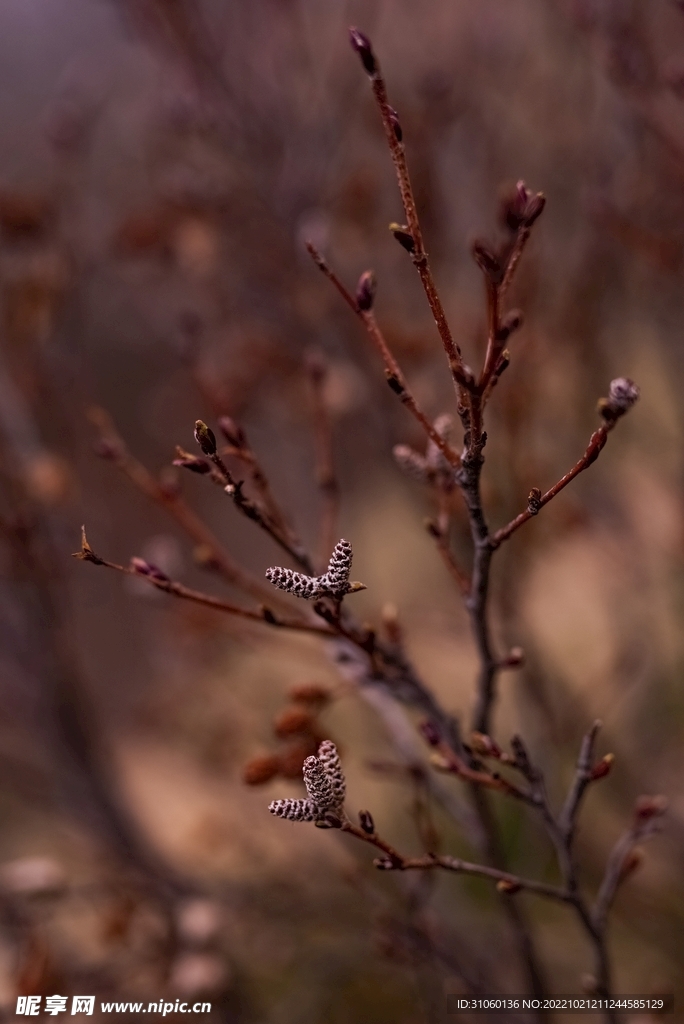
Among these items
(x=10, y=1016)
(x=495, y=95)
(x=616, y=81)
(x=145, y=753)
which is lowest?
(x=10, y=1016)

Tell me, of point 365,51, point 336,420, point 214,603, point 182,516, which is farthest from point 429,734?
point 336,420

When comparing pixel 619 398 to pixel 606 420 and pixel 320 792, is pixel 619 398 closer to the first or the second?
pixel 606 420

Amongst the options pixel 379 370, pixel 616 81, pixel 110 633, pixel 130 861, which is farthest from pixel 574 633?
pixel 110 633

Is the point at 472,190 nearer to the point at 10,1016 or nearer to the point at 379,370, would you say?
the point at 379,370

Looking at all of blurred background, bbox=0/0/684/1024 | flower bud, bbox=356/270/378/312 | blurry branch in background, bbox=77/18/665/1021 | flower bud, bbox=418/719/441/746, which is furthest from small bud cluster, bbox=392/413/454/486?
blurred background, bbox=0/0/684/1024

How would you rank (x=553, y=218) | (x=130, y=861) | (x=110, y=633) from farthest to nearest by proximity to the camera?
(x=110, y=633) < (x=553, y=218) < (x=130, y=861)
